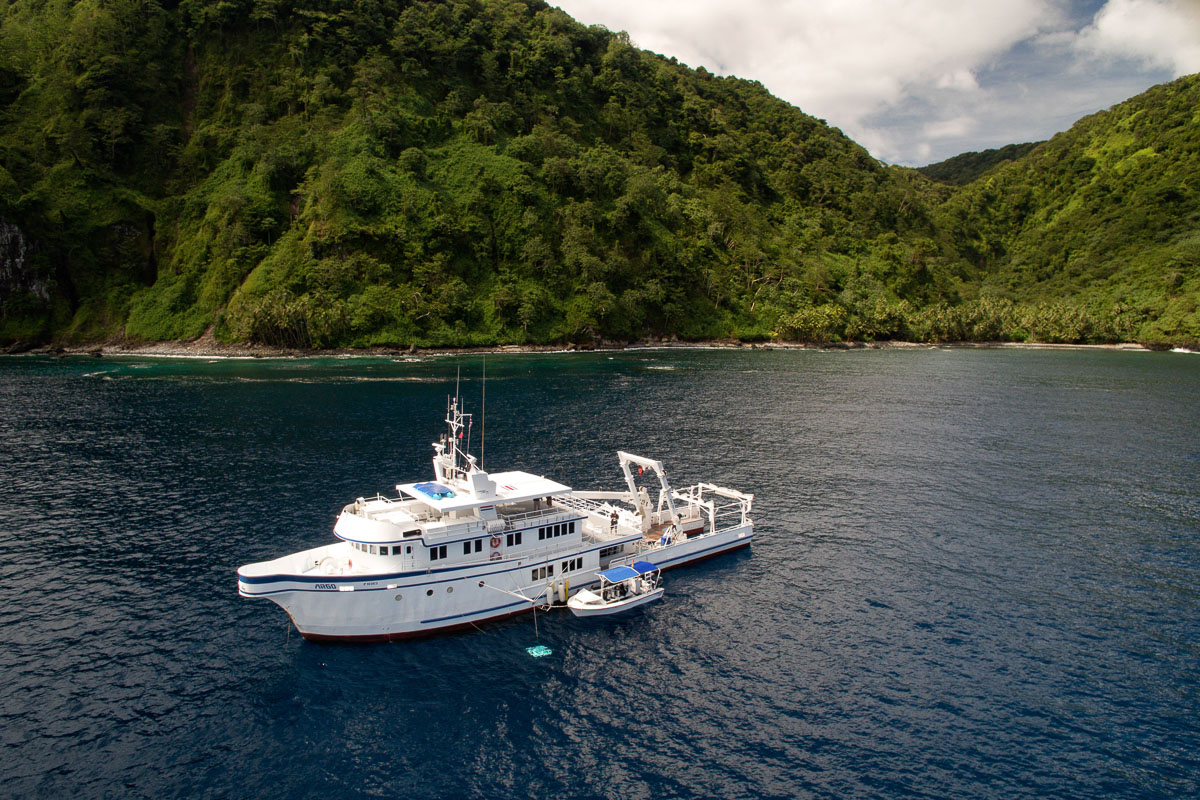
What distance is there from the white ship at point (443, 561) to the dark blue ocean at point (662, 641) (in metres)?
1.77

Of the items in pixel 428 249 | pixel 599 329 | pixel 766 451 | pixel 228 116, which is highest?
pixel 228 116

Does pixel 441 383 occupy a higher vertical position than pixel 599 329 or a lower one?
lower

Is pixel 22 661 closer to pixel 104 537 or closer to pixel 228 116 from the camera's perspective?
pixel 104 537

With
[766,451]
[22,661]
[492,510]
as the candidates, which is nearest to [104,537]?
[22,661]

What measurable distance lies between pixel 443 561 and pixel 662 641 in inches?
568

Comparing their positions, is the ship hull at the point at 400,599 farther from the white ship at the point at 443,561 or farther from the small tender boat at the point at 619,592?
the small tender boat at the point at 619,592

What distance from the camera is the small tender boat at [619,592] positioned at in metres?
41.0

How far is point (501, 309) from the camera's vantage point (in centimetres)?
17562

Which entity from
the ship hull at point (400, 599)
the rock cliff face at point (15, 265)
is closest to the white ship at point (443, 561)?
the ship hull at point (400, 599)

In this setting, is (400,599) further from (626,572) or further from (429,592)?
(626,572)

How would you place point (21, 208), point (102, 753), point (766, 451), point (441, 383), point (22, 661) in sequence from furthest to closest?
1. point (21, 208)
2. point (441, 383)
3. point (766, 451)
4. point (22, 661)
5. point (102, 753)

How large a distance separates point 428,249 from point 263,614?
149856 mm

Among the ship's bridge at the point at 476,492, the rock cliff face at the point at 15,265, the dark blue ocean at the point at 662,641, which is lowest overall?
the dark blue ocean at the point at 662,641

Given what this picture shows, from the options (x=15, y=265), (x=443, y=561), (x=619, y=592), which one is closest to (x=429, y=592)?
(x=443, y=561)
